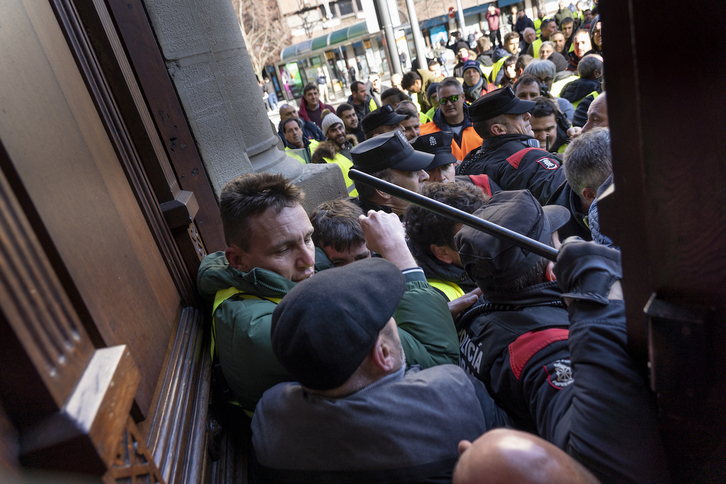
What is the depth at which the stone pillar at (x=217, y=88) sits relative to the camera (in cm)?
276

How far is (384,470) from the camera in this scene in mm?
1086

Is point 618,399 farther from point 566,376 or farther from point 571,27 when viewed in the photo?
A: point 571,27

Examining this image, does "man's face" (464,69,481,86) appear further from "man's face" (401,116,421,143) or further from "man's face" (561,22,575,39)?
"man's face" (561,22,575,39)

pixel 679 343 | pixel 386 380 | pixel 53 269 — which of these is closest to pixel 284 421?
pixel 386 380

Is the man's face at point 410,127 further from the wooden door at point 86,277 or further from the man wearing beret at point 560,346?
the wooden door at point 86,277

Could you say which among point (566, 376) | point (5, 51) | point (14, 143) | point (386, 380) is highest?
point (5, 51)

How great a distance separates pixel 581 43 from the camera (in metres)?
6.55

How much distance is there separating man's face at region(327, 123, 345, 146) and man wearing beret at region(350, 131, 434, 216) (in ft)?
8.34

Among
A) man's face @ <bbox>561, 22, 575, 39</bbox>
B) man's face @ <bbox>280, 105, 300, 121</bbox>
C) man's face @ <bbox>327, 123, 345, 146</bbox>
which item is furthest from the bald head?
man's face @ <bbox>561, 22, 575, 39</bbox>

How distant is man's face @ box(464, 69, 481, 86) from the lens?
280 inches

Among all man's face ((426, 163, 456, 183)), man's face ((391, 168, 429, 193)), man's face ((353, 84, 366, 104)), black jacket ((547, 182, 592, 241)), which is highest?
man's face ((353, 84, 366, 104))

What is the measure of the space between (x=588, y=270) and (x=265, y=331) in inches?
40.0

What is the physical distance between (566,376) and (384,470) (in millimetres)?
540

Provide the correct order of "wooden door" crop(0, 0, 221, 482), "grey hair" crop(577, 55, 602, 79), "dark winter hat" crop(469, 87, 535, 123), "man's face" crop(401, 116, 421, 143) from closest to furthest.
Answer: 1. "wooden door" crop(0, 0, 221, 482)
2. "dark winter hat" crop(469, 87, 535, 123)
3. "grey hair" crop(577, 55, 602, 79)
4. "man's face" crop(401, 116, 421, 143)
